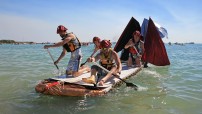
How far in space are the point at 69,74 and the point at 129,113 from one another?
268 cm

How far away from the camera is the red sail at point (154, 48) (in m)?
13.6

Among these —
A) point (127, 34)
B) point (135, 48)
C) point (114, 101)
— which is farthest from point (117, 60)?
point (127, 34)

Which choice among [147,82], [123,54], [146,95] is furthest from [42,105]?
[123,54]

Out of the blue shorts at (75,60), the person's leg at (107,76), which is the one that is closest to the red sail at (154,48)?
the person's leg at (107,76)

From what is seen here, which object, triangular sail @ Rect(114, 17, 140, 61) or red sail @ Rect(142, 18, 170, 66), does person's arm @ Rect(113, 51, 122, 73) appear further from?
triangular sail @ Rect(114, 17, 140, 61)

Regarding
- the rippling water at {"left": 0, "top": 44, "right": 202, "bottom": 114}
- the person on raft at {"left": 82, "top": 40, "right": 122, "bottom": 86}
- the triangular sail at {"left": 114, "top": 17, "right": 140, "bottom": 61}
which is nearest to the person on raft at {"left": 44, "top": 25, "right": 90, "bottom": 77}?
the person on raft at {"left": 82, "top": 40, "right": 122, "bottom": 86}

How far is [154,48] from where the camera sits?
13.6m

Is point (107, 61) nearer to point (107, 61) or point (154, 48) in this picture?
point (107, 61)

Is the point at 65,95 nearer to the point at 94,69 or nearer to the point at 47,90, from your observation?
the point at 47,90

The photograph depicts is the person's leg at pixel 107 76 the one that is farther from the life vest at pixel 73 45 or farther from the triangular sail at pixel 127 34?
the triangular sail at pixel 127 34

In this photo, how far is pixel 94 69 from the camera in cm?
827

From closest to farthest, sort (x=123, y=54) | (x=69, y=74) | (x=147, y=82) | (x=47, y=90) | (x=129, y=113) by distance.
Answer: (x=129, y=113)
(x=47, y=90)
(x=69, y=74)
(x=147, y=82)
(x=123, y=54)

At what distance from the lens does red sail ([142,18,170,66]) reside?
13578mm

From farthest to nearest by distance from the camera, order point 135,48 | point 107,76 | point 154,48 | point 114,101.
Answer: point 154,48 < point 135,48 < point 107,76 < point 114,101
